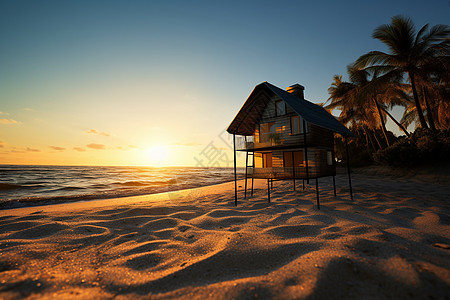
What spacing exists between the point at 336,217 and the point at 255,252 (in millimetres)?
3924

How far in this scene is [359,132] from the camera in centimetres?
4038

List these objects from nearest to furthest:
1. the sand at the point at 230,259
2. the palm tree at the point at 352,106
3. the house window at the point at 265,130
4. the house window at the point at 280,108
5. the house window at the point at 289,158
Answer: the sand at the point at 230,259 → the house window at the point at 280,108 → the house window at the point at 265,130 → the house window at the point at 289,158 → the palm tree at the point at 352,106

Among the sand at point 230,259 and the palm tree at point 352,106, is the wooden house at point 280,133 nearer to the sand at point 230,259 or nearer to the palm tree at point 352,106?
the sand at point 230,259

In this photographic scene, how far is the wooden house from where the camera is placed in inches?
418

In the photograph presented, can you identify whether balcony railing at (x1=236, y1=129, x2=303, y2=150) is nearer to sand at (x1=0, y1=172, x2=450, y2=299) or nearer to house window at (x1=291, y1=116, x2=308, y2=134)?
house window at (x1=291, y1=116, x2=308, y2=134)

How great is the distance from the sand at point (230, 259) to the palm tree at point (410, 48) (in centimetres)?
2150

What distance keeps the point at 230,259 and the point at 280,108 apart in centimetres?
1165

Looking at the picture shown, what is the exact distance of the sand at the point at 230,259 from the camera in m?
2.59

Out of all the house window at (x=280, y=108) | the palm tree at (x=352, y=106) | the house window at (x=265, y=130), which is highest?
the palm tree at (x=352, y=106)

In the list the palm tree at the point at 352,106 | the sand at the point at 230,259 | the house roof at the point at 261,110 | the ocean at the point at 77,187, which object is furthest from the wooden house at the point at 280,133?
the palm tree at the point at 352,106

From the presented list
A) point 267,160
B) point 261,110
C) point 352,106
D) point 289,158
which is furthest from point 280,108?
point 352,106

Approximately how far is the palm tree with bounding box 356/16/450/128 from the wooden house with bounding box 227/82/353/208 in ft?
45.8

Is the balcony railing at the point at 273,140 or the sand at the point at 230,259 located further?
the balcony railing at the point at 273,140

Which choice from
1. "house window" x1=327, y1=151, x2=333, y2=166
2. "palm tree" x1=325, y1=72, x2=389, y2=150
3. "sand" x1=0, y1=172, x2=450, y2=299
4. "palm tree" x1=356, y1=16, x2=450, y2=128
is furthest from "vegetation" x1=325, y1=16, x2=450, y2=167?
"sand" x1=0, y1=172, x2=450, y2=299
